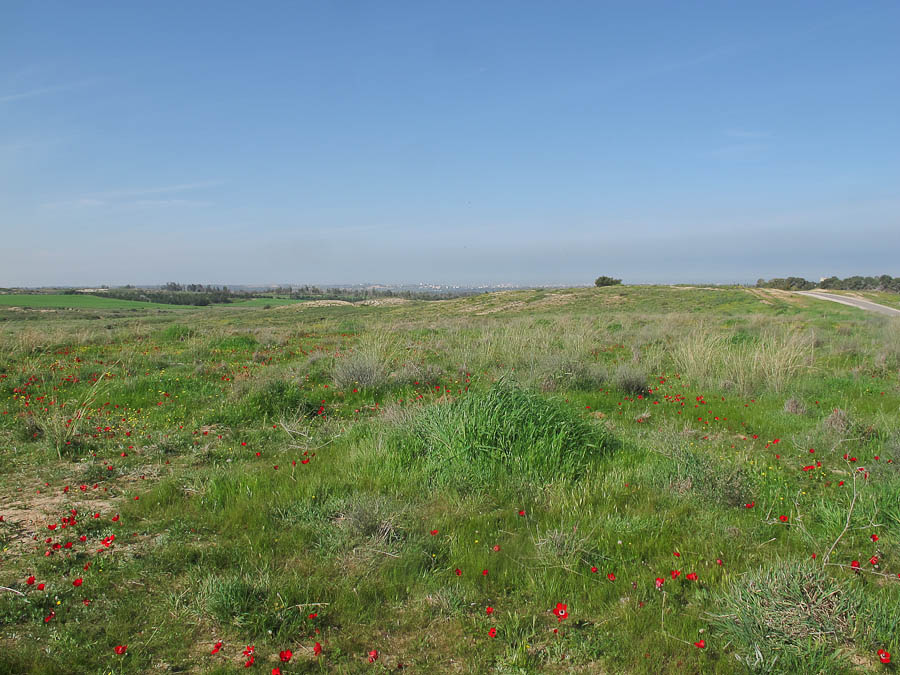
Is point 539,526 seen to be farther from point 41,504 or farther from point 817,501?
point 41,504

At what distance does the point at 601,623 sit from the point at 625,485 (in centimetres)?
179

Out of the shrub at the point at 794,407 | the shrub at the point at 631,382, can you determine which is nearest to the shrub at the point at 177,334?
the shrub at the point at 631,382

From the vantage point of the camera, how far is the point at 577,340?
1116cm

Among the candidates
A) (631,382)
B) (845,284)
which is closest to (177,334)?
(631,382)

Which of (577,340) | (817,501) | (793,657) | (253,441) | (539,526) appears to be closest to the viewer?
(793,657)

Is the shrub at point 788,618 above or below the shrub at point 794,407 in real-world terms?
below

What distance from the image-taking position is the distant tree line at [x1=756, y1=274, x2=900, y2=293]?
63.9m

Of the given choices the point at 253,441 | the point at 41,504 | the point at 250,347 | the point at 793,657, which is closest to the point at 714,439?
the point at 793,657

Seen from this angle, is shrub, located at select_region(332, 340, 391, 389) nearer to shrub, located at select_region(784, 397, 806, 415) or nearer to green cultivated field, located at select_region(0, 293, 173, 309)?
shrub, located at select_region(784, 397, 806, 415)

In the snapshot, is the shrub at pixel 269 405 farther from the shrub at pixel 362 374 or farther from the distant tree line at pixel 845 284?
the distant tree line at pixel 845 284

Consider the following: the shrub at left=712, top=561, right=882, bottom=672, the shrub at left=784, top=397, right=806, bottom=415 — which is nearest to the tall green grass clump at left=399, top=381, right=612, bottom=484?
the shrub at left=712, top=561, right=882, bottom=672

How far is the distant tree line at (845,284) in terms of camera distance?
210 feet

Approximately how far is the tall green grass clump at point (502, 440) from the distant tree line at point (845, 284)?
7192cm

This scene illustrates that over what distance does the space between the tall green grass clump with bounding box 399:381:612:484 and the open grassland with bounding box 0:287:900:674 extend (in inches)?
1.0
